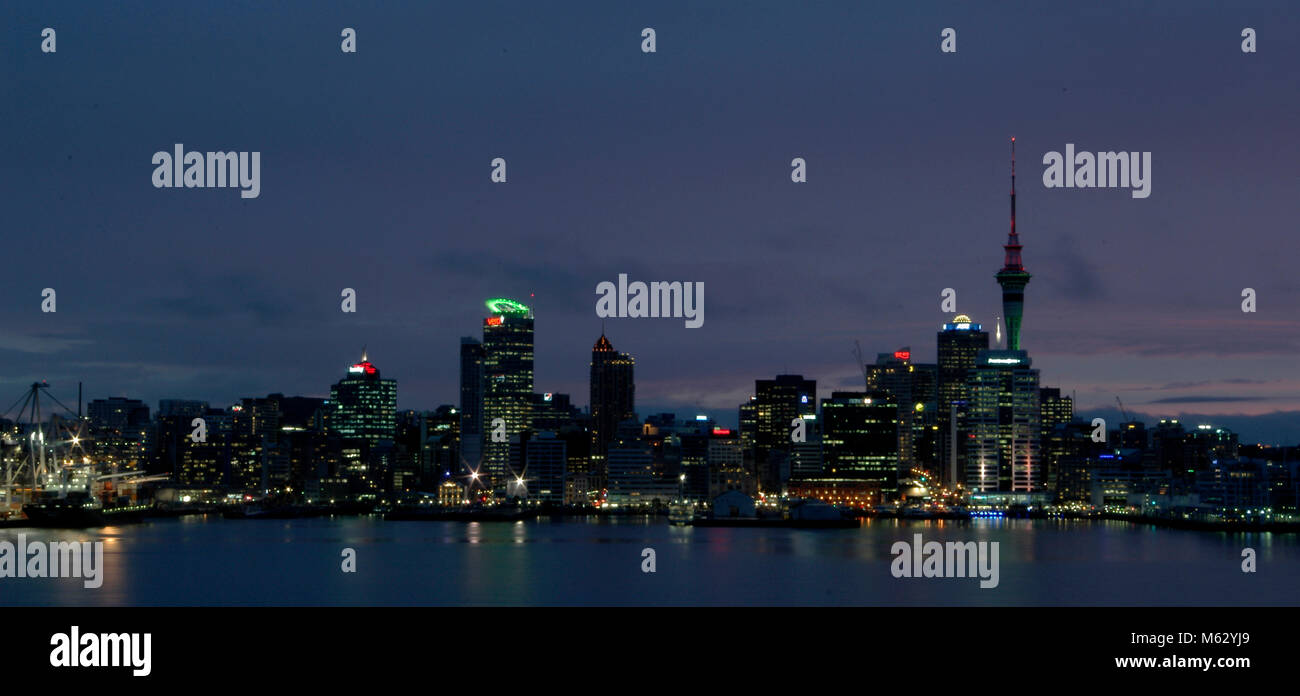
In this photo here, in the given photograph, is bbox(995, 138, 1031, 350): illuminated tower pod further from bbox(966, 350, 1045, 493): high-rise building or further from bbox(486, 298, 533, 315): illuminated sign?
bbox(486, 298, 533, 315): illuminated sign

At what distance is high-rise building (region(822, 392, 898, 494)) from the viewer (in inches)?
6334

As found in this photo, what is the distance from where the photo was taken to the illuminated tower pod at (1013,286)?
189125 mm

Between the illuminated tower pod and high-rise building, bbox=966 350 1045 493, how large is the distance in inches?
170

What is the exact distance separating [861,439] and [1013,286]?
1636 inches

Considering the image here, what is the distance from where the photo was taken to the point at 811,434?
165 meters

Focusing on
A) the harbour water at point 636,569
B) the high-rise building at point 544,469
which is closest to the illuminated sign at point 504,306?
the high-rise building at point 544,469

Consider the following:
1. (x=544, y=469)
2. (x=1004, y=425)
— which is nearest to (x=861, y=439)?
(x=1004, y=425)

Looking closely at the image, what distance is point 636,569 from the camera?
65.6 meters

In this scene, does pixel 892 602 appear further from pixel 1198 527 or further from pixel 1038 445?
pixel 1038 445

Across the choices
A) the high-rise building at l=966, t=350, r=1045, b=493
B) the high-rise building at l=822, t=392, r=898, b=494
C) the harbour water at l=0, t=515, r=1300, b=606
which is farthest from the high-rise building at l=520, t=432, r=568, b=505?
the high-rise building at l=966, t=350, r=1045, b=493

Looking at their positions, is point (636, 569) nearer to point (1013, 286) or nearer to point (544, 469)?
point (544, 469)

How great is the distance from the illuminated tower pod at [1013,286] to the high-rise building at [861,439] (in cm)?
3444
